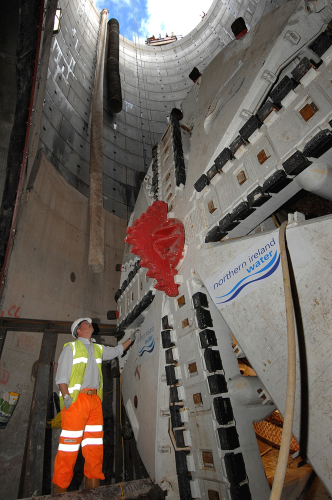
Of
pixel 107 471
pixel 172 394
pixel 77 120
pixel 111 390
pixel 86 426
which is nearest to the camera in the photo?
pixel 86 426

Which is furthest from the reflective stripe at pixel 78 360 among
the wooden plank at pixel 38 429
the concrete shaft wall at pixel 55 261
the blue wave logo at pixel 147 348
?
the concrete shaft wall at pixel 55 261

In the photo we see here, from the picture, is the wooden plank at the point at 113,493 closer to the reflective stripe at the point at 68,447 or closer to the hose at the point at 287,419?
the reflective stripe at the point at 68,447

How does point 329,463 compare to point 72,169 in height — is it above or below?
below

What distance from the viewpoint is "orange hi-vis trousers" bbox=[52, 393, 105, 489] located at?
8.10 ft

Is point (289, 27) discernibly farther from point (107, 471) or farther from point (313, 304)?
point (107, 471)

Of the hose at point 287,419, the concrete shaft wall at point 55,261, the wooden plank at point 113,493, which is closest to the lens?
the hose at point 287,419

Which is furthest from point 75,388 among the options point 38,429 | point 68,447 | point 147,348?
point 38,429

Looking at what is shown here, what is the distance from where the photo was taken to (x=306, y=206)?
11.1 feet

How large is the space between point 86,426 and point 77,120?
23.6ft

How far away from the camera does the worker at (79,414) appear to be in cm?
249

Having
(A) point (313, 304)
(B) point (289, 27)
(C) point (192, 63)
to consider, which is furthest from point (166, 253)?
(C) point (192, 63)

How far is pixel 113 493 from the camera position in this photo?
2.62 metres

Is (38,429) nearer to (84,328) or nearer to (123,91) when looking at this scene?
(84,328)

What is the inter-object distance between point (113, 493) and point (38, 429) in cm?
156
